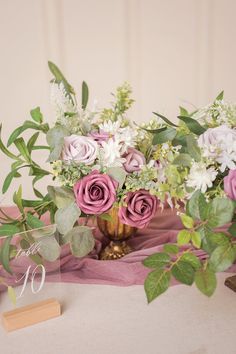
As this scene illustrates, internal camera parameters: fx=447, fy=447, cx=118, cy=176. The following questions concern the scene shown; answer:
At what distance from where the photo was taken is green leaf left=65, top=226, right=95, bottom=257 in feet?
3.02

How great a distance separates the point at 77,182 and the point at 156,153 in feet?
0.56

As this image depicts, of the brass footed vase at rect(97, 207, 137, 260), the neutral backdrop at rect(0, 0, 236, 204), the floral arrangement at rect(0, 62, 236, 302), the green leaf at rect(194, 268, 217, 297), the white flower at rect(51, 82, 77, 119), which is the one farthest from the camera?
the neutral backdrop at rect(0, 0, 236, 204)

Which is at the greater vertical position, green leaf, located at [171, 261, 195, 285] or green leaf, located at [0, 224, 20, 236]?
green leaf, located at [0, 224, 20, 236]

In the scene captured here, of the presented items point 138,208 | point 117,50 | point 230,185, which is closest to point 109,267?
point 138,208

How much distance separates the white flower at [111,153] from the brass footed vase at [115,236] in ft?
0.79

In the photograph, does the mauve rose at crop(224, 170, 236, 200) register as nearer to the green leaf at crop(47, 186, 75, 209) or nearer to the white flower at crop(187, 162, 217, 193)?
the white flower at crop(187, 162, 217, 193)

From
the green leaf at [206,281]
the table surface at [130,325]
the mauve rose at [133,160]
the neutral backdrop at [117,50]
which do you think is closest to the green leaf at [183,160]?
the mauve rose at [133,160]

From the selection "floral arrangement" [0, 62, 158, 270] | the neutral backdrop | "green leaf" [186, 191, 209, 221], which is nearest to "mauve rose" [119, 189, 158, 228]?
"floral arrangement" [0, 62, 158, 270]

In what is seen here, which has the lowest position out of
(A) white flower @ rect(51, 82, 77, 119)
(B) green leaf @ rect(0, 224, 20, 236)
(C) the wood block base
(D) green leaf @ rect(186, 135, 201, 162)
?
(C) the wood block base

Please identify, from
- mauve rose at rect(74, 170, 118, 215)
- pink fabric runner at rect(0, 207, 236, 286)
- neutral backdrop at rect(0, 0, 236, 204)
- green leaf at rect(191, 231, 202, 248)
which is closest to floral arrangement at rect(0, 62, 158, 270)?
mauve rose at rect(74, 170, 118, 215)

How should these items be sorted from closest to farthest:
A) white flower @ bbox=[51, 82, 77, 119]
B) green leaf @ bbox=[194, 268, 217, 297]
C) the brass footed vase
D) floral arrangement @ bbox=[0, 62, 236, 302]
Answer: green leaf @ bbox=[194, 268, 217, 297] < floral arrangement @ bbox=[0, 62, 236, 302] < white flower @ bbox=[51, 82, 77, 119] < the brass footed vase

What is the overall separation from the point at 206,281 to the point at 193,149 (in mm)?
246

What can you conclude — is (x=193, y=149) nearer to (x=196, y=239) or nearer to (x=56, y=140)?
(x=196, y=239)

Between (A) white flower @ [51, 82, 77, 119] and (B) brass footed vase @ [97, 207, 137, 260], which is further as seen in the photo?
(B) brass footed vase @ [97, 207, 137, 260]
